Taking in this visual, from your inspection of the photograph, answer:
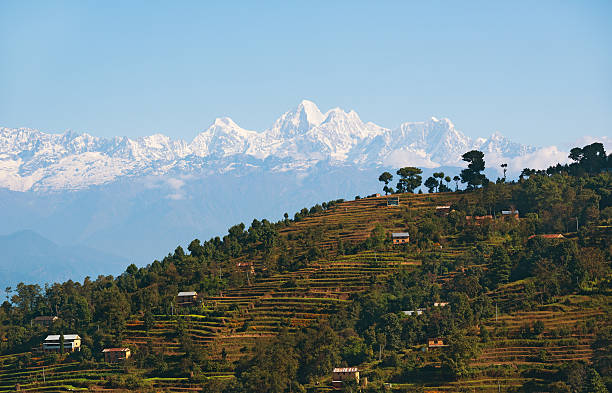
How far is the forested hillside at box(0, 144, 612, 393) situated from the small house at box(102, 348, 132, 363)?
109cm

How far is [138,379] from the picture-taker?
83250mm

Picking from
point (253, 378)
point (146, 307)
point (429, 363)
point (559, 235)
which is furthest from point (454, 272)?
point (146, 307)

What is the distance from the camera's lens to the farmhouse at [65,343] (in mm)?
93375

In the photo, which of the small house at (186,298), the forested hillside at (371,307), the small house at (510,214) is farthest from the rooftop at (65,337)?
the small house at (510,214)

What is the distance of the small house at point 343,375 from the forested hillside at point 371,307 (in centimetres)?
78

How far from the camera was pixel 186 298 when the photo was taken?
100438 millimetres

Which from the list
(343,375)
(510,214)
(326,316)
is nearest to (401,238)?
(510,214)

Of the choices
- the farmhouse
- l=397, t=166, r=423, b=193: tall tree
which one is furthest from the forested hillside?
l=397, t=166, r=423, b=193: tall tree

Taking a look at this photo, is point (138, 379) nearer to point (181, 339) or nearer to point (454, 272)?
point (181, 339)

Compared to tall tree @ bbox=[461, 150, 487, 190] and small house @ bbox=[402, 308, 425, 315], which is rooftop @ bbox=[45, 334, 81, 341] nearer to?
small house @ bbox=[402, 308, 425, 315]

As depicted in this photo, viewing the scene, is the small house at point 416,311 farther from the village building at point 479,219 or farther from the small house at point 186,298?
the small house at point 186,298

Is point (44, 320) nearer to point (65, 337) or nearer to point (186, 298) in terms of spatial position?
point (65, 337)

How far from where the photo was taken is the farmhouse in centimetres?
9338

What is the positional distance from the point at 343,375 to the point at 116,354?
89.7 ft
